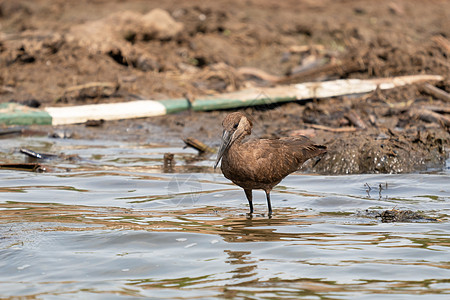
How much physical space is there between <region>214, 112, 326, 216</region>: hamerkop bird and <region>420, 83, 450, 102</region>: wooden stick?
16.4ft

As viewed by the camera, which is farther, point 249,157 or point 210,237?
point 249,157

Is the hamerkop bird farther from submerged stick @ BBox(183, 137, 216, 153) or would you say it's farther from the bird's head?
submerged stick @ BBox(183, 137, 216, 153)

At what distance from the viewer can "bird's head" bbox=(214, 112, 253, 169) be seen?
649 cm

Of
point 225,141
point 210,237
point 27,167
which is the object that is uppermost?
point 225,141

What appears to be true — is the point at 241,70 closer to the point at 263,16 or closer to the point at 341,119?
the point at 341,119

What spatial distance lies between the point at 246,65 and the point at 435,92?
486 cm

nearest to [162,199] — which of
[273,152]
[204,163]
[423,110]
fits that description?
[273,152]

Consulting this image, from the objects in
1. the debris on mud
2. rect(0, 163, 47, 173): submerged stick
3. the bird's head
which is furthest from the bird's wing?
rect(0, 163, 47, 173): submerged stick

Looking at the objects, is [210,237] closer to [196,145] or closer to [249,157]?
[249,157]

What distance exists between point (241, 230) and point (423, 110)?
209 inches

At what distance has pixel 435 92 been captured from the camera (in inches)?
454

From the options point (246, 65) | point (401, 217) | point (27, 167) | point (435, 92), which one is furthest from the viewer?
point (246, 65)

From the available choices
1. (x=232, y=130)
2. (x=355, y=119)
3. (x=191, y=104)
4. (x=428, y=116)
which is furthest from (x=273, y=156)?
(x=191, y=104)

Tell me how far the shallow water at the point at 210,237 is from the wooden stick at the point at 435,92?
321cm
